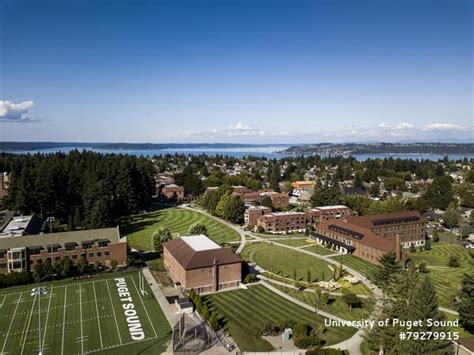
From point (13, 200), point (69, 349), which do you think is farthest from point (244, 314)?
point (13, 200)

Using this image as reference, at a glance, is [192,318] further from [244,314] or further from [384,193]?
[384,193]

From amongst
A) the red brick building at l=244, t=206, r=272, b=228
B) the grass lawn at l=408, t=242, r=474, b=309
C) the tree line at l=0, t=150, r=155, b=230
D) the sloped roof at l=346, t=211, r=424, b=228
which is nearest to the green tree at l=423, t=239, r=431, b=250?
the grass lawn at l=408, t=242, r=474, b=309

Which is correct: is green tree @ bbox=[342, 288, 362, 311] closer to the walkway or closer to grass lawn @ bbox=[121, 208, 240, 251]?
the walkway

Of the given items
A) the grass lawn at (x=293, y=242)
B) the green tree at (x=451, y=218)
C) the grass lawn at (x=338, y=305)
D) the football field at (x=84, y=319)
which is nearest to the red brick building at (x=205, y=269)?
the football field at (x=84, y=319)

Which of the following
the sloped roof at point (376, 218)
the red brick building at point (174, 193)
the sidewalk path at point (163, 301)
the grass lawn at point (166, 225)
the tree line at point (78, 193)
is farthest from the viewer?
the red brick building at point (174, 193)

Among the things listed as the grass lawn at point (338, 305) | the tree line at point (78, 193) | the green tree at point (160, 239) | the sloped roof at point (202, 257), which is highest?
the tree line at point (78, 193)

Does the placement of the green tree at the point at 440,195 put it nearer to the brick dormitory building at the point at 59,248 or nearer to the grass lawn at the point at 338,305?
the grass lawn at the point at 338,305
